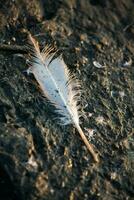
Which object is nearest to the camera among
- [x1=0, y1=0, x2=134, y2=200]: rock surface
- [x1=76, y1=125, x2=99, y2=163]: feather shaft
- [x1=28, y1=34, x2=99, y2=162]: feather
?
[x1=0, y1=0, x2=134, y2=200]: rock surface

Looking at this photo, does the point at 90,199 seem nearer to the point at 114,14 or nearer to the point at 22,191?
the point at 22,191

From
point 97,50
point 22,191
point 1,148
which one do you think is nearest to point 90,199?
point 22,191

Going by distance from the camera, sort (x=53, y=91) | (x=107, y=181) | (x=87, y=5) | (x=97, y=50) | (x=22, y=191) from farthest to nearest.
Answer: (x=87, y=5), (x=97, y=50), (x=53, y=91), (x=107, y=181), (x=22, y=191)

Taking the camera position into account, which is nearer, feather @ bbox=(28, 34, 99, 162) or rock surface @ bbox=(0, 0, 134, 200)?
rock surface @ bbox=(0, 0, 134, 200)

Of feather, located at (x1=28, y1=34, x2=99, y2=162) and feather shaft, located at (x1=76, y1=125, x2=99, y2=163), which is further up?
feather, located at (x1=28, y1=34, x2=99, y2=162)

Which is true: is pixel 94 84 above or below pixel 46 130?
above
